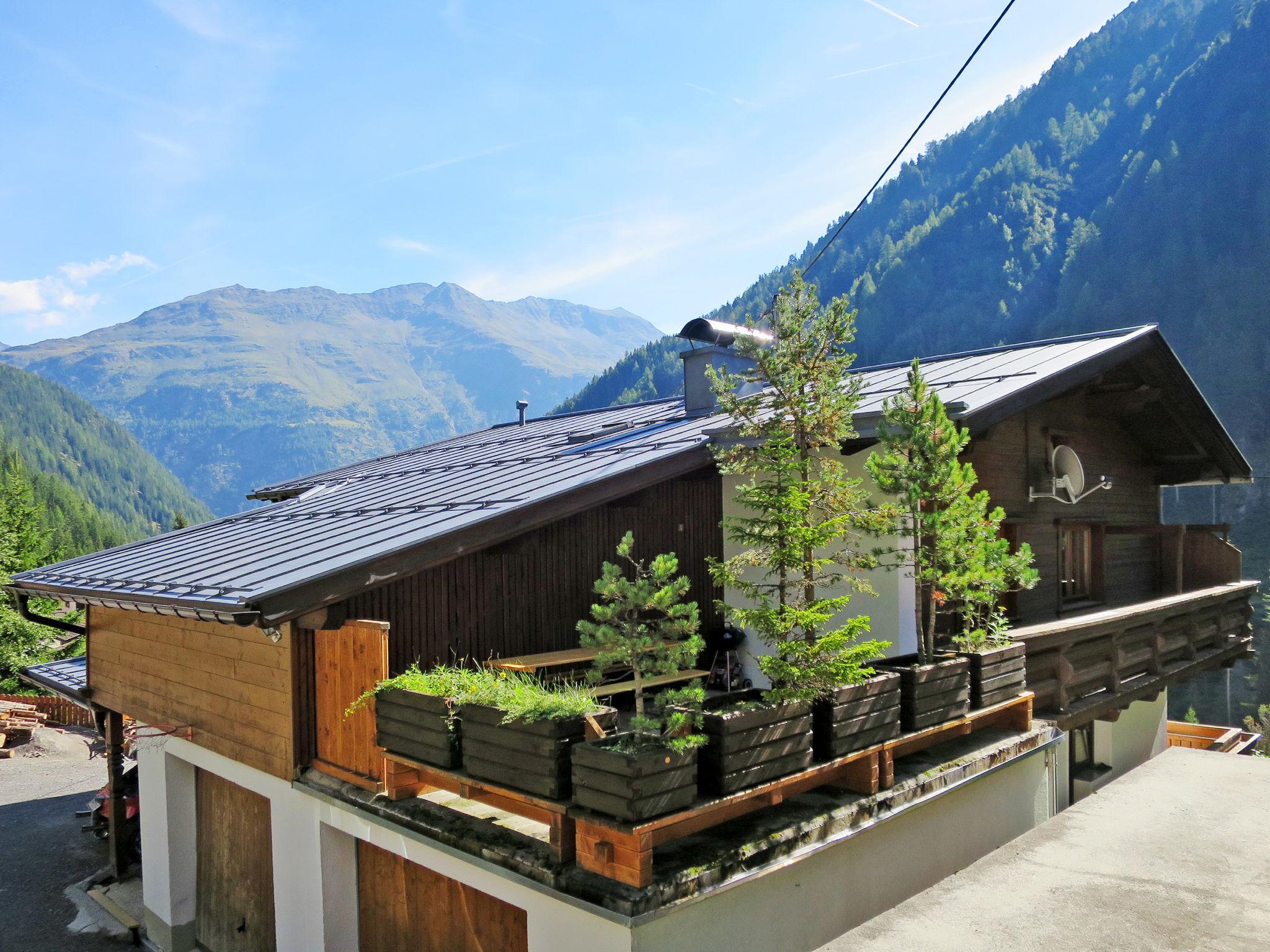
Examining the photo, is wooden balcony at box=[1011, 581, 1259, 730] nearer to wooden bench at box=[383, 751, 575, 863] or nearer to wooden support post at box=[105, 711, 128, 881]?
wooden bench at box=[383, 751, 575, 863]

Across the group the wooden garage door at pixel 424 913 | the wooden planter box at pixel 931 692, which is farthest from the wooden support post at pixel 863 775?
the wooden garage door at pixel 424 913

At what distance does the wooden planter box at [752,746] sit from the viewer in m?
4.83

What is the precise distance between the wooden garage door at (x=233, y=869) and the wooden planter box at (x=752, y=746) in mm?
5215

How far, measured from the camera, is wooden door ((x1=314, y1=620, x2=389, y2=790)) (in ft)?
19.7

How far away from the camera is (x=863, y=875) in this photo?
5887 millimetres

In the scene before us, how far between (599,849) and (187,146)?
718 inches

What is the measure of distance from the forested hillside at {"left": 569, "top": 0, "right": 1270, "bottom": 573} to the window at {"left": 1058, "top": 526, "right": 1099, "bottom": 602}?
60392mm

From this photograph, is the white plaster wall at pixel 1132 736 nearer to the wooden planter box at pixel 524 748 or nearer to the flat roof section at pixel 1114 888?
the flat roof section at pixel 1114 888

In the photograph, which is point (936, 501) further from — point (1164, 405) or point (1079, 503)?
point (1164, 405)

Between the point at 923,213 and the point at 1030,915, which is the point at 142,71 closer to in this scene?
the point at 1030,915

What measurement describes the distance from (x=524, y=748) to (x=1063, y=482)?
8325mm

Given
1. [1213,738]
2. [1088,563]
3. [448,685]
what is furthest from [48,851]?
[1213,738]

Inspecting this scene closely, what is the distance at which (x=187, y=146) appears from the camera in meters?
17.6

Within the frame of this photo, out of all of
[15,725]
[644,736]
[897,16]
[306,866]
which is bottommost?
[15,725]
